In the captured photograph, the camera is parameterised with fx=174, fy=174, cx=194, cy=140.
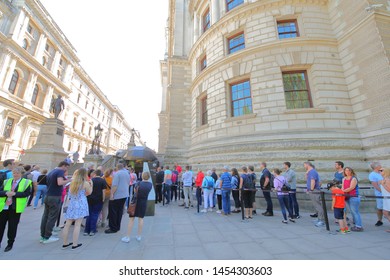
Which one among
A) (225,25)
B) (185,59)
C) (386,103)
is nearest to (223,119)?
(225,25)

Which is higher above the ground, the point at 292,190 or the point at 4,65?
the point at 4,65

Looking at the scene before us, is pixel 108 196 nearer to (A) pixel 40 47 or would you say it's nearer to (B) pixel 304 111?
(B) pixel 304 111

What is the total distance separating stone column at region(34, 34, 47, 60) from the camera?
104 ft

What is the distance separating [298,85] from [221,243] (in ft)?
30.6

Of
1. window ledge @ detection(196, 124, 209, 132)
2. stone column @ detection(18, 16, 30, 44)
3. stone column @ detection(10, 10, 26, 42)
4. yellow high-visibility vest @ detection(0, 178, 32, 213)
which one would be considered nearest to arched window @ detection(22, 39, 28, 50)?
stone column @ detection(18, 16, 30, 44)

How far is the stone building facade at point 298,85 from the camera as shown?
8.17 meters

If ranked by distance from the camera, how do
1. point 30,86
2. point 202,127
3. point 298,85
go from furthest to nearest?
point 30,86 → point 202,127 → point 298,85

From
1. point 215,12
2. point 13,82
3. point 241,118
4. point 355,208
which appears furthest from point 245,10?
point 13,82

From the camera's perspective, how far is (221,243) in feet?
13.6

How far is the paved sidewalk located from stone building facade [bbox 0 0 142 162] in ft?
98.8

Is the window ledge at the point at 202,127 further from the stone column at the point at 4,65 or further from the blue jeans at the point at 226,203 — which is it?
the stone column at the point at 4,65

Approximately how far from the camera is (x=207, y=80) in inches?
492

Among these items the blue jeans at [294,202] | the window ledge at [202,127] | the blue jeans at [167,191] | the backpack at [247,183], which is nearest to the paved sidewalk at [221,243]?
the blue jeans at [294,202]

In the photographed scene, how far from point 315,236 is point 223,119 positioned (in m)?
7.51
